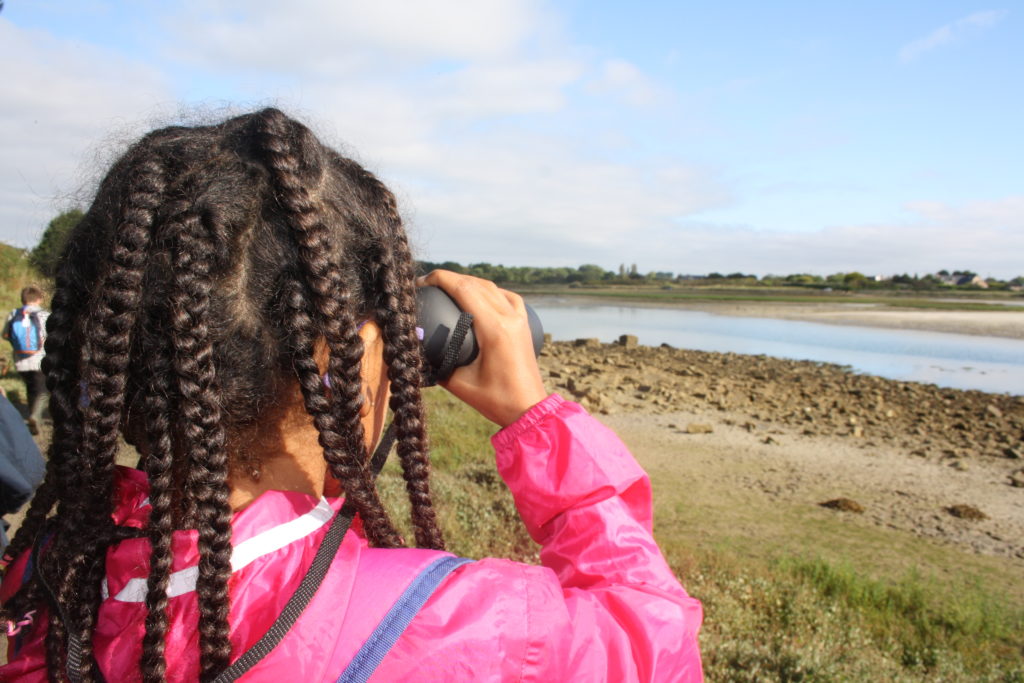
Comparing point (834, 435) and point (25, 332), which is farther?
point (834, 435)

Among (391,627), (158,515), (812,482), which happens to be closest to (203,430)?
(158,515)

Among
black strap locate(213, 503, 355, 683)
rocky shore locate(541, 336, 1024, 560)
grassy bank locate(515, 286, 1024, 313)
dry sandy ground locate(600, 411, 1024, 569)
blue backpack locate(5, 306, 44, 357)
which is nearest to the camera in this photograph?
black strap locate(213, 503, 355, 683)

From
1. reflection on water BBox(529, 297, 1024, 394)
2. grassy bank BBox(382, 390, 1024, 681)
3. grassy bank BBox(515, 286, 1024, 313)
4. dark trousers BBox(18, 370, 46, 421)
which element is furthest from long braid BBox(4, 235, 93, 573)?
grassy bank BBox(515, 286, 1024, 313)

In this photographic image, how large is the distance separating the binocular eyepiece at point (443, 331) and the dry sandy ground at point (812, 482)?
17.6 ft

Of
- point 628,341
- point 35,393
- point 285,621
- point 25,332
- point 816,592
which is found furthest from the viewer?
point 628,341

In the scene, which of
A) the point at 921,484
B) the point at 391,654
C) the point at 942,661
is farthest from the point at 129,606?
the point at 921,484

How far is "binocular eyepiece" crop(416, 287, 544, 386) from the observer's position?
1.24 m

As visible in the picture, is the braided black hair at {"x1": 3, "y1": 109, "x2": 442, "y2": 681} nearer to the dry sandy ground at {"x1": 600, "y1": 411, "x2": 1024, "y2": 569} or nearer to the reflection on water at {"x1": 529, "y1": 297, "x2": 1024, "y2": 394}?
the dry sandy ground at {"x1": 600, "y1": 411, "x2": 1024, "y2": 569}

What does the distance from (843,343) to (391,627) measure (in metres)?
29.0

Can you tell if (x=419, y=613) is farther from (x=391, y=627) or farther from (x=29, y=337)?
(x=29, y=337)

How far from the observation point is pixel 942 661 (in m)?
3.59

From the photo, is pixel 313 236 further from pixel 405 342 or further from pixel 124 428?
pixel 124 428

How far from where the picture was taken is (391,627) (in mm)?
936

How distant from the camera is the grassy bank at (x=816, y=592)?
3.41 meters
